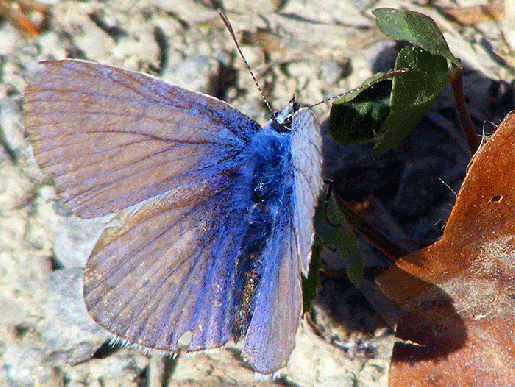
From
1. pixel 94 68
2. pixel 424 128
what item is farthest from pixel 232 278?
pixel 424 128

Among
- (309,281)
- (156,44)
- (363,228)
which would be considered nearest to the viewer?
(309,281)

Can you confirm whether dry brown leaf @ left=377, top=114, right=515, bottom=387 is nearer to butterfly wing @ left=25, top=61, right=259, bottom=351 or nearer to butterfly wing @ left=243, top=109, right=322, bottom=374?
butterfly wing @ left=243, top=109, right=322, bottom=374

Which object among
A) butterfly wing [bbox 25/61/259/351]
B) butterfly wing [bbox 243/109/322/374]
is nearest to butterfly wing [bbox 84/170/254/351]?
butterfly wing [bbox 25/61/259/351]

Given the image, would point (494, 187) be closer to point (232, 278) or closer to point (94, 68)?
point (232, 278)

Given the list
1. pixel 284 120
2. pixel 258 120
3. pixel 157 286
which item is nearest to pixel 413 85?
pixel 284 120

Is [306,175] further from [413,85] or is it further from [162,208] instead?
[413,85]

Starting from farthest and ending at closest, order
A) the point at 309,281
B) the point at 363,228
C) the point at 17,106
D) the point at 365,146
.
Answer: the point at 17,106, the point at 365,146, the point at 363,228, the point at 309,281
